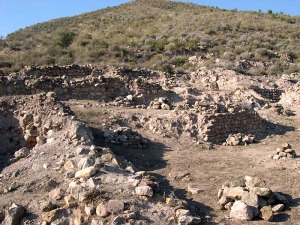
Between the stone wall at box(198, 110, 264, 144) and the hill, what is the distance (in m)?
10.1

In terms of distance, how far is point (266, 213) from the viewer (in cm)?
483

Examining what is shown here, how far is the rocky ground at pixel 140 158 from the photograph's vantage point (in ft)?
15.4

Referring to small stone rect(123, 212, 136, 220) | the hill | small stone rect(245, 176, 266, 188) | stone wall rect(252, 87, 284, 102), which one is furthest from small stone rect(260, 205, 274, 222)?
the hill

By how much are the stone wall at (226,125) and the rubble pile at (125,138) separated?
1.71m

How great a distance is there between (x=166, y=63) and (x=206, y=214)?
56.9 feet

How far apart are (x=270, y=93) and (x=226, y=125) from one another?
7.39 m

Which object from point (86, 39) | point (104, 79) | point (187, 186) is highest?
point (86, 39)

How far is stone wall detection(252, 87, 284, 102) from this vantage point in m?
16.2

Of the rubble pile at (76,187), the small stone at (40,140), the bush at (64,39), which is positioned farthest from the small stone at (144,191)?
the bush at (64,39)

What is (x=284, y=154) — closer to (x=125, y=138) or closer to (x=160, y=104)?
(x=125, y=138)

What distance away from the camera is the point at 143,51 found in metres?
25.2

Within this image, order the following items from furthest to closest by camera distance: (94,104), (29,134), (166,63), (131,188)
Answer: (166,63) → (94,104) → (29,134) → (131,188)

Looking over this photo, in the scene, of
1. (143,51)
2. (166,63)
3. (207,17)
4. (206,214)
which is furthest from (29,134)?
(207,17)

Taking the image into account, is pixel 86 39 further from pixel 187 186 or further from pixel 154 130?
pixel 187 186
